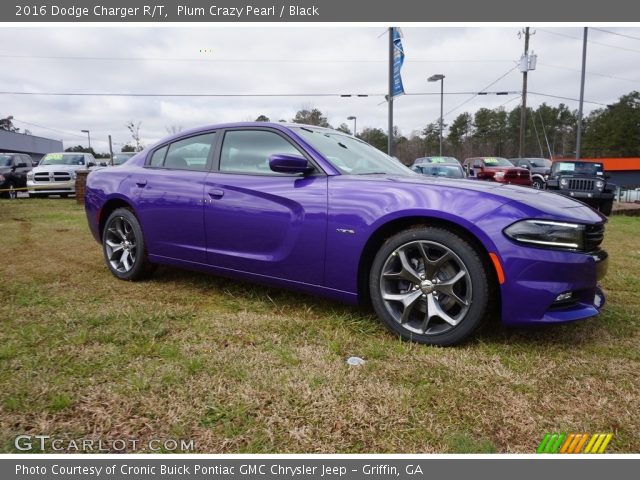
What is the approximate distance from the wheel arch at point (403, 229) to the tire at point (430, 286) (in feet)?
0.17

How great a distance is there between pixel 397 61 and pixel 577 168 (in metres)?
5.68

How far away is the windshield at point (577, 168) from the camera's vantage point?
11680 mm

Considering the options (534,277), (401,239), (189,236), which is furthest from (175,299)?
(534,277)

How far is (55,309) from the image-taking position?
3.21 m

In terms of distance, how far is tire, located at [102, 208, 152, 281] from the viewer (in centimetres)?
393

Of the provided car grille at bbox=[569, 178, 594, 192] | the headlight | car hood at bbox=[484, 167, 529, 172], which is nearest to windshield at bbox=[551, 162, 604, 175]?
car grille at bbox=[569, 178, 594, 192]

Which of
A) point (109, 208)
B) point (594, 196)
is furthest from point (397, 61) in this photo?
point (109, 208)

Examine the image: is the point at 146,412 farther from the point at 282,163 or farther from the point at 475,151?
the point at 475,151

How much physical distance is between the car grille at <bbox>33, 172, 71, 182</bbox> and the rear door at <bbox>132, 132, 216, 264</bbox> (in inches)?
494

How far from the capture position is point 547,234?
2.39 meters

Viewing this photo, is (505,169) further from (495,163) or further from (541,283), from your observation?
(541,283)

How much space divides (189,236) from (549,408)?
2.70m

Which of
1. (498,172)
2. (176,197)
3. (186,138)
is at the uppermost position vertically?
(186,138)
